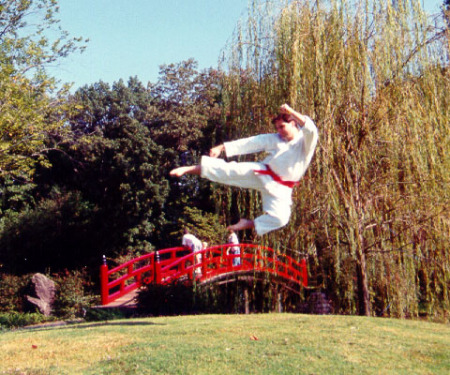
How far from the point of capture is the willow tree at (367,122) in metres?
8.05

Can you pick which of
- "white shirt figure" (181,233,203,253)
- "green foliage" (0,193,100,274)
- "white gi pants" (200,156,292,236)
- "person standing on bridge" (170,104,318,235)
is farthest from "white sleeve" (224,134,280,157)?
"green foliage" (0,193,100,274)

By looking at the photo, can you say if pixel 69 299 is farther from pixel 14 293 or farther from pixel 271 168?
pixel 271 168

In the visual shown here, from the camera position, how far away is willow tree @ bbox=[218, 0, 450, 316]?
805 centimetres

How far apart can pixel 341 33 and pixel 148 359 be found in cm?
578

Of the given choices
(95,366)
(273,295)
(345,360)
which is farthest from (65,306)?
(345,360)

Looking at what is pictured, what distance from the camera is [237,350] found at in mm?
5586

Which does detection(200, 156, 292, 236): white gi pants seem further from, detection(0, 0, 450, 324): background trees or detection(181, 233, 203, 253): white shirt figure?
detection(181, 233, 203, 253): white shirt figure

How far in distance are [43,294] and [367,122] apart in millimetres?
12028

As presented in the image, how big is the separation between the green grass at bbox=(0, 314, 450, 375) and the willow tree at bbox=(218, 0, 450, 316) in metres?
1.74

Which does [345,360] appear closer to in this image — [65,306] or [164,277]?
[164,277]

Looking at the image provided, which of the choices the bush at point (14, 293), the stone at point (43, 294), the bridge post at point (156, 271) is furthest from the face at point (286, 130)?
the bush at point (14, 293)

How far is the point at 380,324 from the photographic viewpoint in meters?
7.39

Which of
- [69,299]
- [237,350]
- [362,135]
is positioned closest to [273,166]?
[237,350]

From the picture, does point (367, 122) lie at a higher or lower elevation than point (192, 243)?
higher
